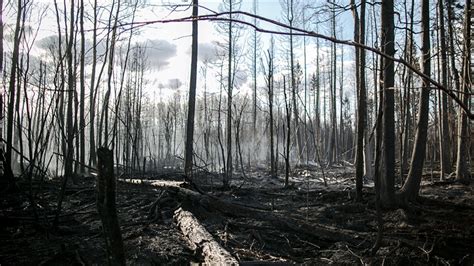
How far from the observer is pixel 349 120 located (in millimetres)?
45188

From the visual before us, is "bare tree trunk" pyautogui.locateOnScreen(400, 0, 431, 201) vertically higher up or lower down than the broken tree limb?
higher up

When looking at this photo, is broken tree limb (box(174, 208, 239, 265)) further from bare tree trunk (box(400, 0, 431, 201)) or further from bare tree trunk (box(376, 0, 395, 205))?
bare tree trunk (box(400, 0, 431, 201))

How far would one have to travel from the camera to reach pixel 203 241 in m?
4.73

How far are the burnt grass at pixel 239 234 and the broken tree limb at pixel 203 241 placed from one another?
0.14 meters

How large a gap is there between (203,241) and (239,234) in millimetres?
1208

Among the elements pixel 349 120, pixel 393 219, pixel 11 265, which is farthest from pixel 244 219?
pixel 349 120

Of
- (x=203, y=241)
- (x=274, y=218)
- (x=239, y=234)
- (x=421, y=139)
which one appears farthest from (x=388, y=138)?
(x=203, y=241)

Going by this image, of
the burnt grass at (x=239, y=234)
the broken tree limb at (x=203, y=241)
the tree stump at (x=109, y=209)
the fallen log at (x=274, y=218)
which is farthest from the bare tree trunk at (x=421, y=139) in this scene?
the tree stump at (x=109, y=209)

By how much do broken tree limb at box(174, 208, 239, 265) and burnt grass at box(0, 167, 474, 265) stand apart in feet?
0.45

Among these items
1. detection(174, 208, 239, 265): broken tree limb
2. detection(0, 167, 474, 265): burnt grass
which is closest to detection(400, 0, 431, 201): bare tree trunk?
detection(0, 167, 474, 265): burnt grass

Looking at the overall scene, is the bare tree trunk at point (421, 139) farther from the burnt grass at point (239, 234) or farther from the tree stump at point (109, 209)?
the tree stump at point (109, 209)

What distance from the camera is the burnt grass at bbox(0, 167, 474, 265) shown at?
4668 mm

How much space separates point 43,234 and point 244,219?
3203 millimetres

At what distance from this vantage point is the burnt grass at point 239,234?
4.67 m
